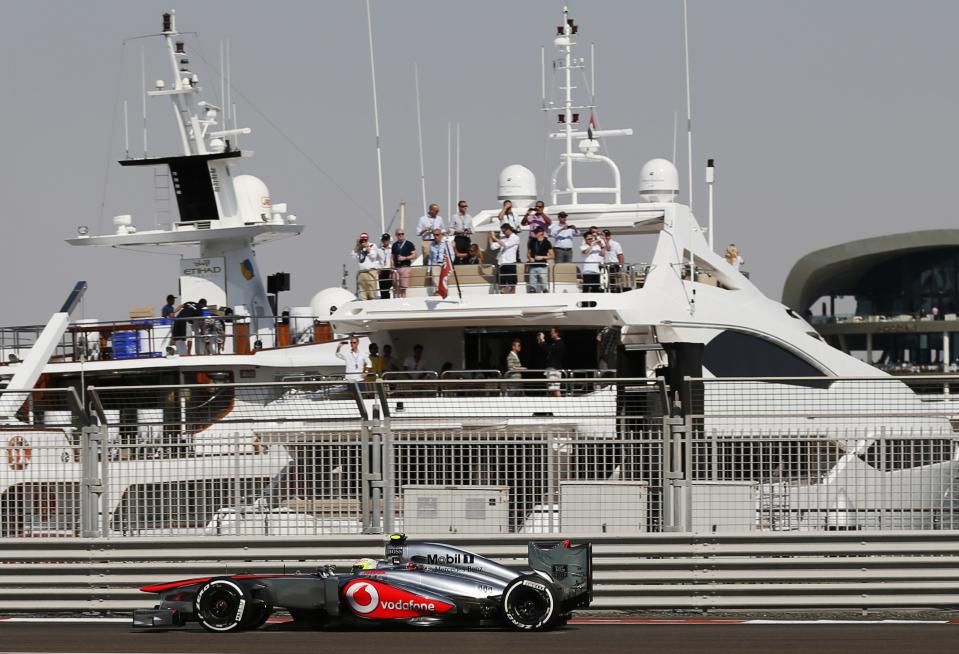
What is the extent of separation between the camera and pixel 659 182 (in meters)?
25.4

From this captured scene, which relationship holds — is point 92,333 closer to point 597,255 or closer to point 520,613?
point 597,255

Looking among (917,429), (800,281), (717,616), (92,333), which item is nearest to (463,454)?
(717,616)

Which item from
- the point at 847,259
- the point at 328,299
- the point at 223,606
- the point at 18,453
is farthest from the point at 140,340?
the point at 847,259

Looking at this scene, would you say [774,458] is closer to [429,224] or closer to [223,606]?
[223,606]

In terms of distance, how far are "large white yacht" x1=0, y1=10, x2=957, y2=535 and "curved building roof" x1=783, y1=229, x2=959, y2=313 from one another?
43911 mm

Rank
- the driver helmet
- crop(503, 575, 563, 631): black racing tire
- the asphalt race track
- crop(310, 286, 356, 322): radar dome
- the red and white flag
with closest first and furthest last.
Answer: the asphalt race track → crop(503, 575, 563, 631): black racing tire → the driver helmet → the red and white flag → crop(310, 286, 356, 322): radar dome

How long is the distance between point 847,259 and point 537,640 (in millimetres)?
63050

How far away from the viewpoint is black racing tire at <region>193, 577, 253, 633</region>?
11.6 m

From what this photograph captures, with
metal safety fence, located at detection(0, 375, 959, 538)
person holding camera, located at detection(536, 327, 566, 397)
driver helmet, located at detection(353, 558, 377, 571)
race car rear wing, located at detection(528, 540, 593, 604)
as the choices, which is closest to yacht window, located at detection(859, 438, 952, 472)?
metal safety fence, located at detection(0, 375, 959, 538)

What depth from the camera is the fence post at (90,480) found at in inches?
515

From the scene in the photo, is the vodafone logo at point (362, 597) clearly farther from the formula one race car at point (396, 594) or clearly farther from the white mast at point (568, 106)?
the white mast at point (568, 106)

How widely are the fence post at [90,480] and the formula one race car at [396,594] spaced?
173 centimetres

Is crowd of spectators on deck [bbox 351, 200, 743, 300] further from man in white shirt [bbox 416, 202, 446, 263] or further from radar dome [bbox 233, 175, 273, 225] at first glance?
radar dome [bbox 233, 175, 273, 225]

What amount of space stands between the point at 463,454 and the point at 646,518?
1.59 m
